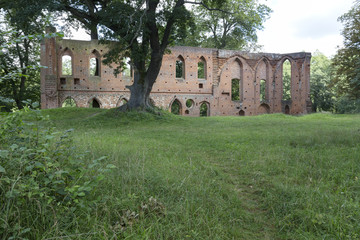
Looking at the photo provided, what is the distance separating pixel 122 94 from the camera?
24172mm

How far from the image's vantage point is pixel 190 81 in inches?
1036

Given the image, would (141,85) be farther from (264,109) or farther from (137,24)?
(264,109)

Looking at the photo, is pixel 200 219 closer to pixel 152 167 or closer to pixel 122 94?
pixel 152 167

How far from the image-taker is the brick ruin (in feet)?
72.8

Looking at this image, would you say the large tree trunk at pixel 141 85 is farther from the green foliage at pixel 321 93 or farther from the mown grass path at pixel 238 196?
the green foliage at pixel 321 93

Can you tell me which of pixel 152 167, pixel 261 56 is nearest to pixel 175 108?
pixel 261 56

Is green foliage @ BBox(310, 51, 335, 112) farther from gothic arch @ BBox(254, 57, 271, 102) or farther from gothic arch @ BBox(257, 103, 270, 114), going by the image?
gothic arch @ BBox(257, 103, 270, 114)

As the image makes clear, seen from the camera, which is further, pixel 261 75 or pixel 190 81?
pixel 261 75

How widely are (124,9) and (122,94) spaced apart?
12348 mm

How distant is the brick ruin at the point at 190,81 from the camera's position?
2219cm

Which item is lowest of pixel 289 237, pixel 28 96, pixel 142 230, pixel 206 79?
pixel 289 237

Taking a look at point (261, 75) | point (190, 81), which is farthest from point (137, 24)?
point (261, 75)

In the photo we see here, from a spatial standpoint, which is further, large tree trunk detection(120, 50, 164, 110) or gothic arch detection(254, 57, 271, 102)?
gothic arch detection(254, 57, 271, 102)

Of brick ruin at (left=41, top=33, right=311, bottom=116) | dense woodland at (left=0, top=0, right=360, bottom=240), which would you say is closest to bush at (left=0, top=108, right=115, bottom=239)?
dense woodland at (left=0, top=0, right=360, bottom=240)
